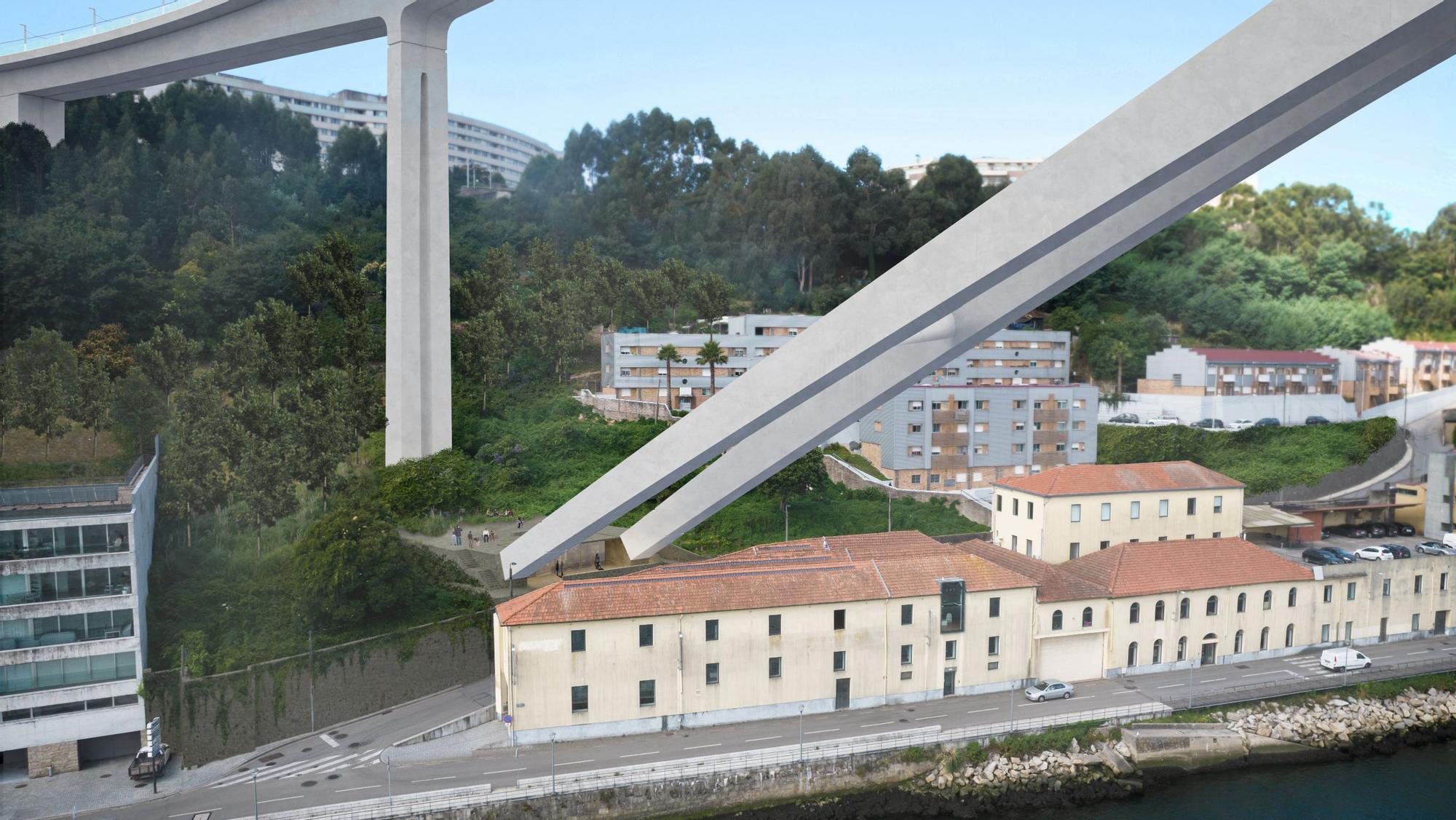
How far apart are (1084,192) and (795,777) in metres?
7.22

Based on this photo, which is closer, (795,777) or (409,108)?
(795,777)

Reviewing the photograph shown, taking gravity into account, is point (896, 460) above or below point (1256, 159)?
below

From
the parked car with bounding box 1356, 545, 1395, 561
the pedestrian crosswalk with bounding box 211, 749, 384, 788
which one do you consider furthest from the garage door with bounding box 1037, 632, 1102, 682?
the pedestrian crosswalk with bounding box 211, 749, 384, 788

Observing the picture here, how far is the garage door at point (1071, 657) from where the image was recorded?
46.6ft

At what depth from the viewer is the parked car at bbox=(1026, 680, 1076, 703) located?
13617 mm

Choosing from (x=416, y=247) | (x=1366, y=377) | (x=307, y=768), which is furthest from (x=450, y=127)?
(x=307, y=768)

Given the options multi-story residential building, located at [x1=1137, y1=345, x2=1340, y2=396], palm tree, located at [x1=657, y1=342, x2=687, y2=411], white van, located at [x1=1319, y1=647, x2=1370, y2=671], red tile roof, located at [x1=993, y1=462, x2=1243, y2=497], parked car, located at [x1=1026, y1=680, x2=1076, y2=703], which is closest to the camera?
parked car, located at [x1=1026, y1=680, x2=1076, y2=703]

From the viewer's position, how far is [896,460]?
22.5m

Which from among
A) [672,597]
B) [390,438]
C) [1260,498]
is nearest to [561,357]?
[390,438]

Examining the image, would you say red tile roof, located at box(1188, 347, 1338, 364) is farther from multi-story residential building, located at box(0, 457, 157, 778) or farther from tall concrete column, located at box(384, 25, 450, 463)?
multi-story residential building, located at box(0, 457, 157, 778)

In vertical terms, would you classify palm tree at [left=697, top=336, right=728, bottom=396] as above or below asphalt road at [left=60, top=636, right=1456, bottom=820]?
above

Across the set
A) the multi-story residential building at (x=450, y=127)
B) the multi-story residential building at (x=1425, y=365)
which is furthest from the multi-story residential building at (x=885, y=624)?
the multi-story residential building at (x=450, y=127)

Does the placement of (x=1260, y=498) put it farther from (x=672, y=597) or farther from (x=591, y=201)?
(x=591, y=201)

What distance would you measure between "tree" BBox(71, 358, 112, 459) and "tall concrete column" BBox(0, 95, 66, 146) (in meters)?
7.32
